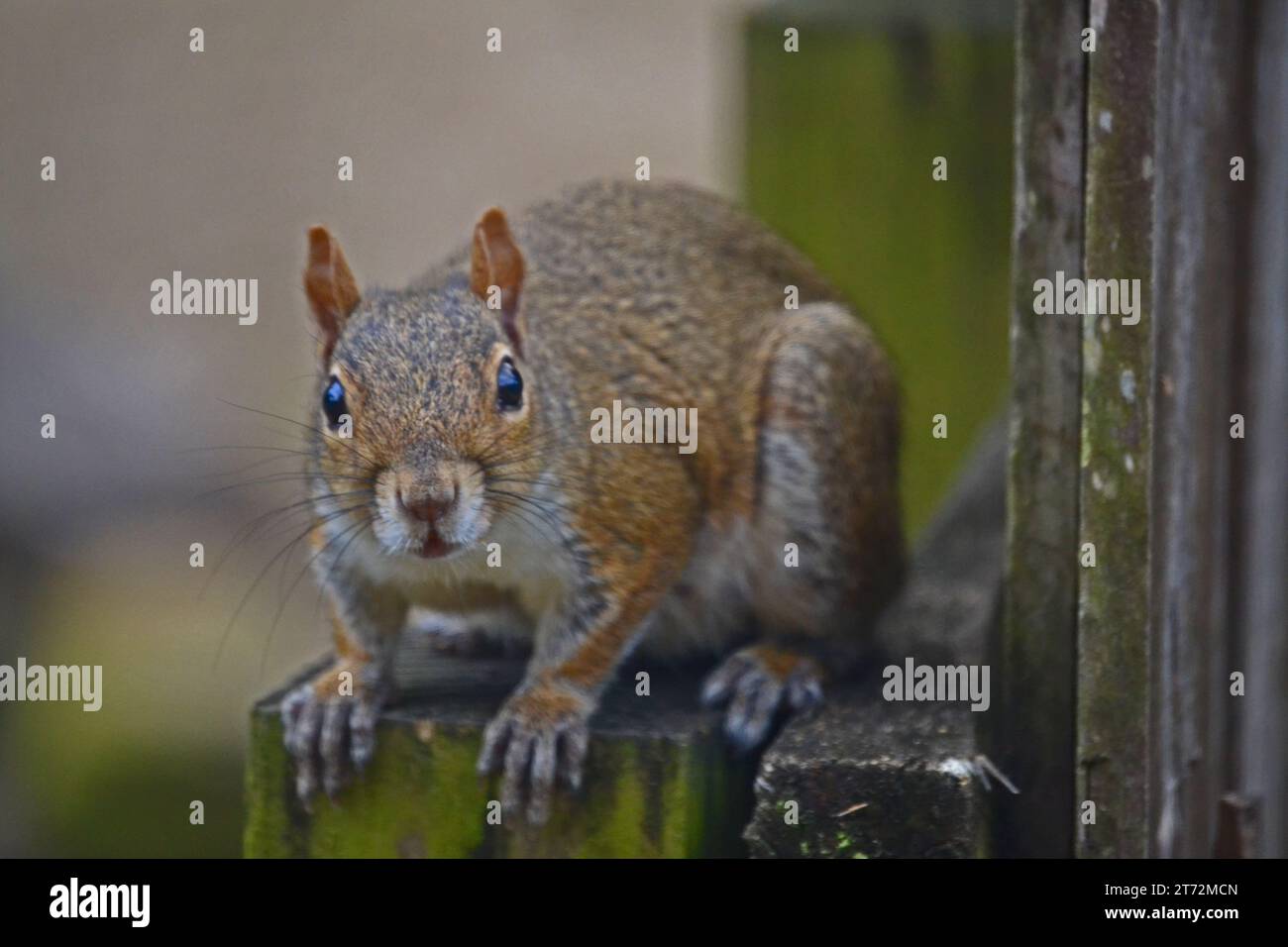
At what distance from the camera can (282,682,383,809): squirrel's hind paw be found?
9.11ft

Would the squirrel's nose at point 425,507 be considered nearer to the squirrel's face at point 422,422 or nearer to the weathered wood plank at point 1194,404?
the squirrel's face at point 422,422

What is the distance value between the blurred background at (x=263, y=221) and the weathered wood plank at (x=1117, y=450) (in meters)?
1.85

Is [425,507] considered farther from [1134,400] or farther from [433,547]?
[1134,400]

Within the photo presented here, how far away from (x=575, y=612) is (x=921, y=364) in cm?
244

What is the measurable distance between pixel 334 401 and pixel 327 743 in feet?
1.92

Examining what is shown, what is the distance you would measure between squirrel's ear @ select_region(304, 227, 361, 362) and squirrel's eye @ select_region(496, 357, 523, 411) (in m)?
0.33

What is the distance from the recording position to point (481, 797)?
2736 millimetres

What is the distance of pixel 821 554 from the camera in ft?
10.9

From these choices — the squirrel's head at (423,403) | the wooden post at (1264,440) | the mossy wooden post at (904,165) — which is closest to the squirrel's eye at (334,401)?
the squirrel's head at (423,403)

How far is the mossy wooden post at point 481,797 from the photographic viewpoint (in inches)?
104

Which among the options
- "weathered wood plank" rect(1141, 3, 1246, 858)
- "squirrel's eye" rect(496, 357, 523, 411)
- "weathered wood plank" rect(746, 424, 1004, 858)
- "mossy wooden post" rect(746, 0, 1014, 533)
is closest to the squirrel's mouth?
"squirrel's eye" rect(496, 357, 523, 411)

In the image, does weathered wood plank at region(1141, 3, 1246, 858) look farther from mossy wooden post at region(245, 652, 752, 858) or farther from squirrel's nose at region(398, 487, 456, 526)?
squirrel's nose at region(398, 487, 456, 526)

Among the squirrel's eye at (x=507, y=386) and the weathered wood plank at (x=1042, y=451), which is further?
the squirrel's eye at (x=507, y=386)
